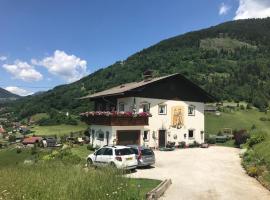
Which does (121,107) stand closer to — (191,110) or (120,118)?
(120,118)

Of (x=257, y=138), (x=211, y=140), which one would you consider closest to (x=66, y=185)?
(x=257, y=138)

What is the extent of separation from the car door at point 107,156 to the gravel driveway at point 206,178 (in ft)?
6.64

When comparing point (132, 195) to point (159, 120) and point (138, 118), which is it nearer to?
point (138, 118)

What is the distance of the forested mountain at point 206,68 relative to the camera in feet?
327

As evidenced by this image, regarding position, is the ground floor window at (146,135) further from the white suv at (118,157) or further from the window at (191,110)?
the white suv at (118,157)

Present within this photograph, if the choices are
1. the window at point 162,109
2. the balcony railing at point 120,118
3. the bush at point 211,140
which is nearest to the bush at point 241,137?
the bush at point 211,140

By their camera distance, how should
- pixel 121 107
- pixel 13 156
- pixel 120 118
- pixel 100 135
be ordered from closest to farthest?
pixel 120 118 → pixel 100 135 → pixel 121 107 → pixel 13 156

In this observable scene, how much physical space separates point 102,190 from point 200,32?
194 metres

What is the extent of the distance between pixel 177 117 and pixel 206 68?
80.6 metres

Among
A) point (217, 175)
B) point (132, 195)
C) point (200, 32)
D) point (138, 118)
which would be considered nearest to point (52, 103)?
point (200, 32)

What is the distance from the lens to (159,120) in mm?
45031

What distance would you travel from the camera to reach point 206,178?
896 inches

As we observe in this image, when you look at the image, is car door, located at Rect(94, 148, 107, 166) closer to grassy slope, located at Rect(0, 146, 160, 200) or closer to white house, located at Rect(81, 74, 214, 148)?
grassy slope, located at Rect(0, 146, 160, 200)

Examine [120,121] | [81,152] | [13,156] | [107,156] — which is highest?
[120,121]
